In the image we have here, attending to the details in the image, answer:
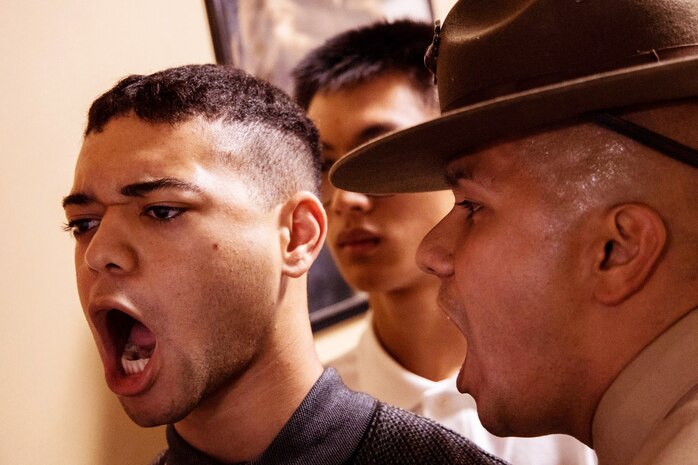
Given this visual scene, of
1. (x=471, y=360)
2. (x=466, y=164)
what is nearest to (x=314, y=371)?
(x=471, y=360)

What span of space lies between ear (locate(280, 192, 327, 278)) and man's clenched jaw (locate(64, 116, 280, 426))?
0.06 m

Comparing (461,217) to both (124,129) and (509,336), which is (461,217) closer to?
(509,336)

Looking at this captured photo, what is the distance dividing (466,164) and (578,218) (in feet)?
0.60

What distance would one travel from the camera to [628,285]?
84cm

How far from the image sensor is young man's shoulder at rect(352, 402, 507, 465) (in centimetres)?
110

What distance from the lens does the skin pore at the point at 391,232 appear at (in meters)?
1.64

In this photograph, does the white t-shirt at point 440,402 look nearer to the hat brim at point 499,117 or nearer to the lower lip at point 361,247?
the lower lip at point 361,247

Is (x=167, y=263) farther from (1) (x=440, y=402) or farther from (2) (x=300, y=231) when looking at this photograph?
(1) (x=440, y=402)

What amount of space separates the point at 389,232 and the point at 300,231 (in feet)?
1.57

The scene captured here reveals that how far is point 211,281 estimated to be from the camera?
1.03m

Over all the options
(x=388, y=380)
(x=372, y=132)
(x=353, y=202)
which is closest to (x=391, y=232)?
(x=353, y=202)

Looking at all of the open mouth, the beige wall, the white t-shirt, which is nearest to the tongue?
the open mouth

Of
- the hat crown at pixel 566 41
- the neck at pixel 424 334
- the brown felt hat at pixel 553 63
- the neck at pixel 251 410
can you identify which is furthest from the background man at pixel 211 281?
the neck at pixel 424 334

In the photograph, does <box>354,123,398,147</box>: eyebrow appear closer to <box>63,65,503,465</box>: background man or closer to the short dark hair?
the short dark hair
